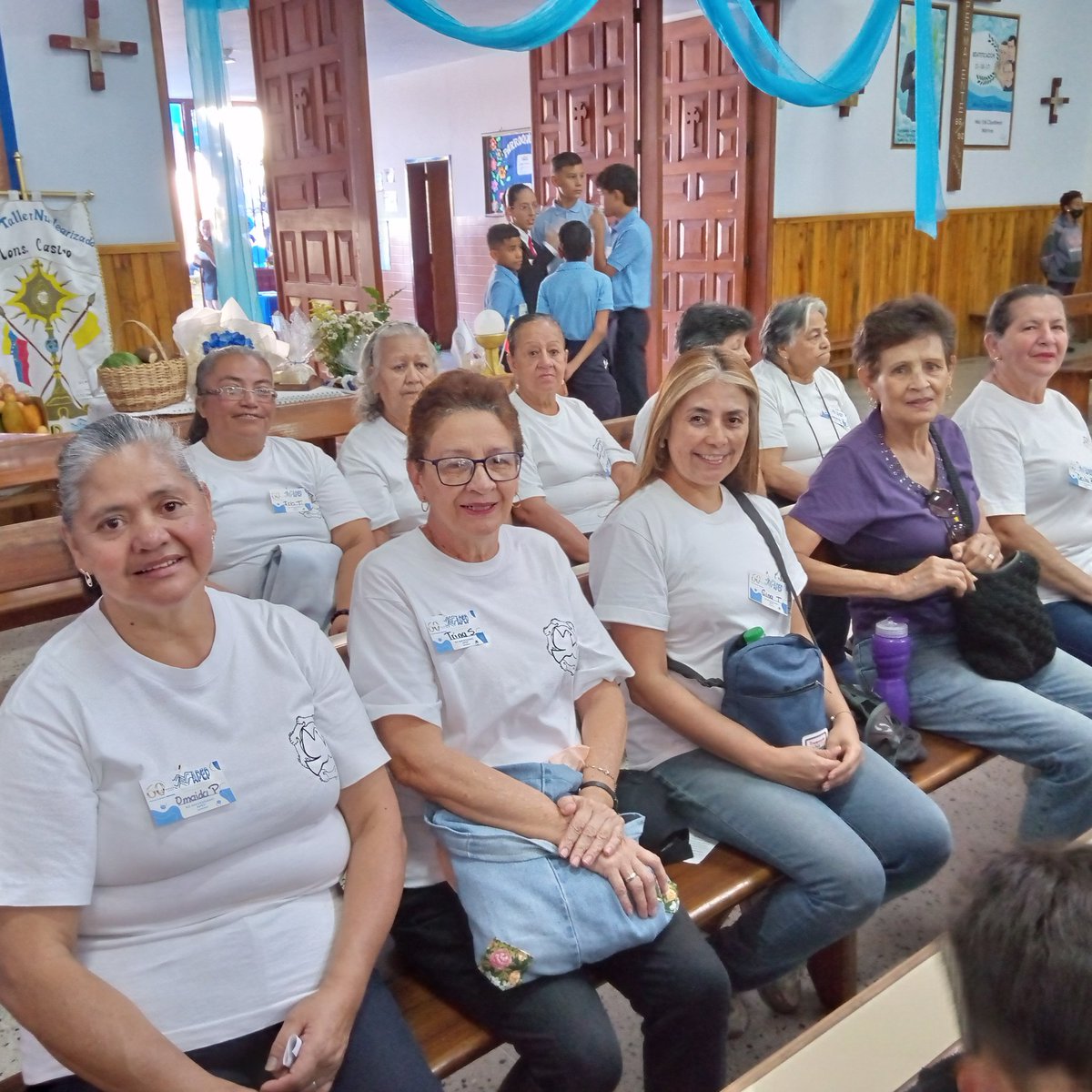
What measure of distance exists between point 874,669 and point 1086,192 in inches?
361

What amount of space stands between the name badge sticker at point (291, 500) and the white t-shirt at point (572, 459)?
0.71 meters

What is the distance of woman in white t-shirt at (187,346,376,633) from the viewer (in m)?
2.29

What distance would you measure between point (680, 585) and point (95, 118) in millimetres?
4413

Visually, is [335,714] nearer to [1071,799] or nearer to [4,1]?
[1071,799]

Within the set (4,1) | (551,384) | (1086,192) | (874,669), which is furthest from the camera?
(1086,192)

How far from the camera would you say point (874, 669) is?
2.04 meters

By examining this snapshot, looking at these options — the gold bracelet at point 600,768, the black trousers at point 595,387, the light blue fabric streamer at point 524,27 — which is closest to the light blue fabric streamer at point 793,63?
the light blue fabric streamer at point 524,27

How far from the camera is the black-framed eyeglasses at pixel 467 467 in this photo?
4.99 ft

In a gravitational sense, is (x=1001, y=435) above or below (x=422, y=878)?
above

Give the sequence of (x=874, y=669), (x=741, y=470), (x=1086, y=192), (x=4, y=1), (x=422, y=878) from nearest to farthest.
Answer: (x=422, y=878), (x=741, y=470), (x=874, y=669), (x=4, y=1), (x=1086, y=192)

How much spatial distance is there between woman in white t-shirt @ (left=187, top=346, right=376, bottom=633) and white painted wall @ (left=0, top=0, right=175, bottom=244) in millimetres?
3068

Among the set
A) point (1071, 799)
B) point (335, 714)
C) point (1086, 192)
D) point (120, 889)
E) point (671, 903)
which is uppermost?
point (1086, 192)

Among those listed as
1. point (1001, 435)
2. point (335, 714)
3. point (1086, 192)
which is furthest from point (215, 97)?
point (1086, 192)

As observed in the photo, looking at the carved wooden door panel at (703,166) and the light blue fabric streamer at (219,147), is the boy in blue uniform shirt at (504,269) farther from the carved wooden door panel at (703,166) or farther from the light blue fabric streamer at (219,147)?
the carved wooden door panel at (703,166)
